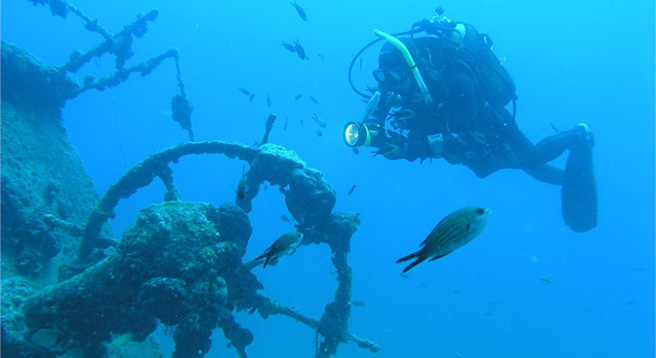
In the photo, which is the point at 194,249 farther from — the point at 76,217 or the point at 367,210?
the point at 367,210

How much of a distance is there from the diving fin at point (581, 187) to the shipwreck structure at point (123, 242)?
6398 millimetres

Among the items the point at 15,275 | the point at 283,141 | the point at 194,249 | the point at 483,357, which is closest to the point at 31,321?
the point at 15,275

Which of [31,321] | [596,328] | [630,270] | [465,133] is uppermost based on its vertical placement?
[630,270]

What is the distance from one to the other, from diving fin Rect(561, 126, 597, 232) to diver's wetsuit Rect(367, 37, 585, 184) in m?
2.82

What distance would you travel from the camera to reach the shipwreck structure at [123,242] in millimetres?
4734

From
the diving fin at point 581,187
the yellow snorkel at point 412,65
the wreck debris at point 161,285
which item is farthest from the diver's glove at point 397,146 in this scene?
the diving fin at point 581,187

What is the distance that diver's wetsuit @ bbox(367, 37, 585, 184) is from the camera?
6.71 m

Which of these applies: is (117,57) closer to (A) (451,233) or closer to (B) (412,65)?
(B) (412,65)

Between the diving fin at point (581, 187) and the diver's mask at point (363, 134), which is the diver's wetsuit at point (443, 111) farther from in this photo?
the diving fin at point (581, 187)

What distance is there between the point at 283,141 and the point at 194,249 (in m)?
93.1

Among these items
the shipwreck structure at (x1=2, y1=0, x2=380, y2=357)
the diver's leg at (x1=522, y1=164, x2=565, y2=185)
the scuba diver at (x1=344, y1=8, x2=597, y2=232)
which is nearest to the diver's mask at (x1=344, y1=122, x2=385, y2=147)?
the scuba diver at (x1=344, y1=8, x2=597, y2=232)

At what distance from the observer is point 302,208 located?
6.45 metres

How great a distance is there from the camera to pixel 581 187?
937 centimetres

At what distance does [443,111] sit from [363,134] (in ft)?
6.44
